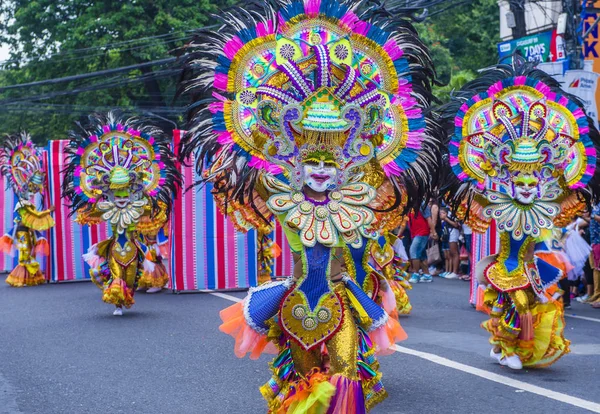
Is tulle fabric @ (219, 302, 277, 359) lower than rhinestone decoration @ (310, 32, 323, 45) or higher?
lower

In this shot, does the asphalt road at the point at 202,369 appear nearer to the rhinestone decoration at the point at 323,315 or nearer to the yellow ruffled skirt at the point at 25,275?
the rhinestone decoration at the point at 323,315

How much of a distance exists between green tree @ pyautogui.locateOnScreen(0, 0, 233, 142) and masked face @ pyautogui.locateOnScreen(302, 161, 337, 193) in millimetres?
24069

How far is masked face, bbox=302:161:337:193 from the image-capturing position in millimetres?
5785

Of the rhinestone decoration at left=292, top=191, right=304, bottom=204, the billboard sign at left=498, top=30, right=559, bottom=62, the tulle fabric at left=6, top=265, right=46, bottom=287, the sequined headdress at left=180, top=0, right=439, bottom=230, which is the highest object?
the billboard sign at left=498, top=30, right=559, bottom=62

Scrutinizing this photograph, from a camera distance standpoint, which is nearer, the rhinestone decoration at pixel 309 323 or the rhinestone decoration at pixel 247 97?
the rhinestone decoration at pixel 309 323

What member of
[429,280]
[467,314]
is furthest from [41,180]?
[467,314]

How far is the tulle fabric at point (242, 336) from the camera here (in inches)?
235

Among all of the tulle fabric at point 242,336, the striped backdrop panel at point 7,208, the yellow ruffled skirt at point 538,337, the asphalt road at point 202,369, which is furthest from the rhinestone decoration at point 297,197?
the striped backdrop panel at point 7,208

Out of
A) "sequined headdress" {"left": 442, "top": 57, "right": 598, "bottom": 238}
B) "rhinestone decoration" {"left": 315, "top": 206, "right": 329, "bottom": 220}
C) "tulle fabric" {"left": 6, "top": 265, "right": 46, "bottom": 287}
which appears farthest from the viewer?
"tulle fabric" {"left": 6, "top": 265, "right": 46, "bottom": 287}

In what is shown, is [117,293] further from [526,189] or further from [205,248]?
[526,189]

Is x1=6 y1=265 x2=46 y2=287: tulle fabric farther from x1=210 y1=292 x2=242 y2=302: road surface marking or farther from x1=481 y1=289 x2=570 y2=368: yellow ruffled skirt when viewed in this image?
x1=481 y1=289 x2=570 y2=368: yellow ruffled skirt

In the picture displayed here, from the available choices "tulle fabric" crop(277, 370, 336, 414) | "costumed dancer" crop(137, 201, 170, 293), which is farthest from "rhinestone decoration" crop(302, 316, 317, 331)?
"costumed dancer" crop(137, 201, 170, 293)

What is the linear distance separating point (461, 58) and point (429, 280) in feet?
67.1

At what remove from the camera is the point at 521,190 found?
8.21m
